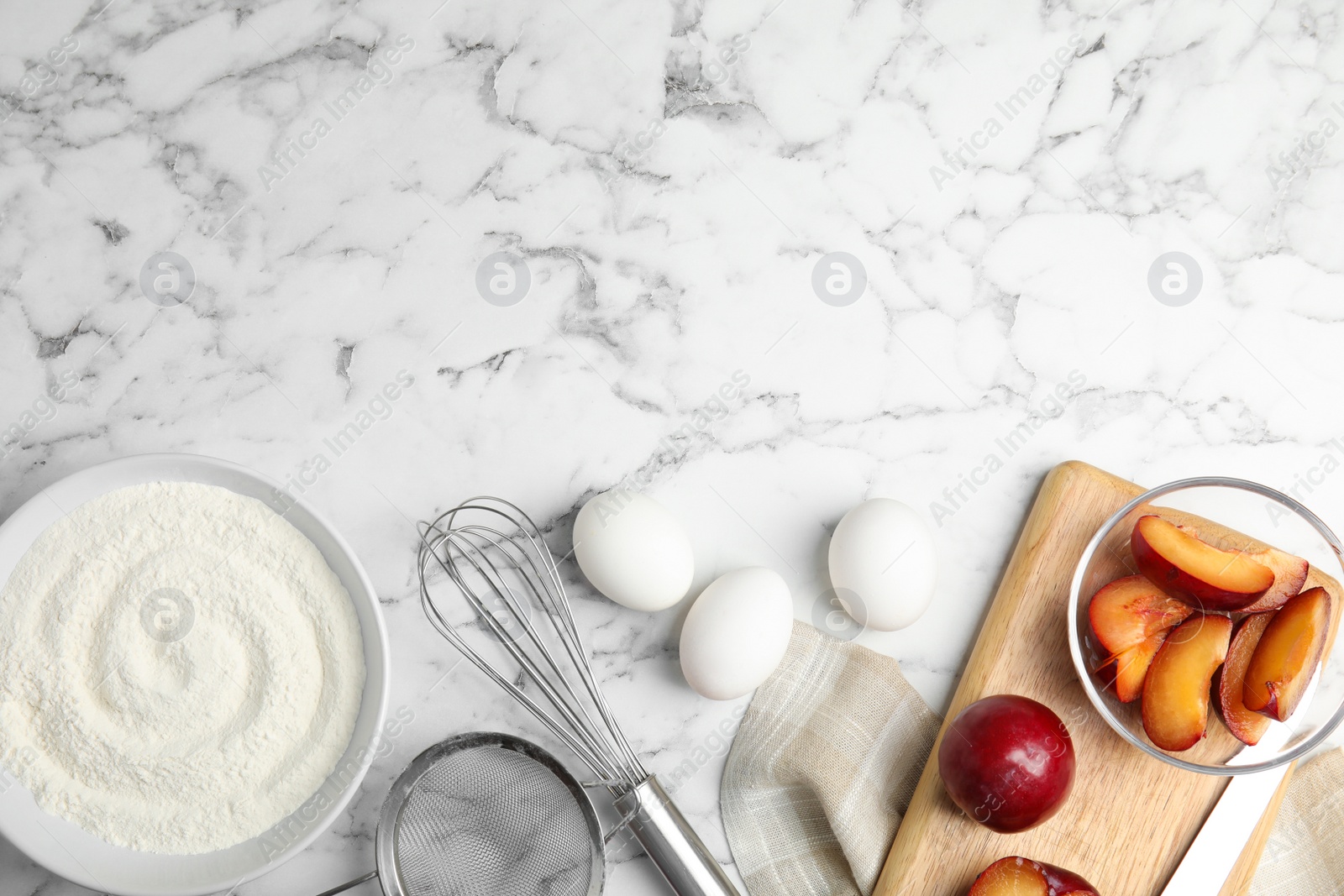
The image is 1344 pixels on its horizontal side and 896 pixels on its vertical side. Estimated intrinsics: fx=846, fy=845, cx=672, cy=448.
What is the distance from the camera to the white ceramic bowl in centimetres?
60

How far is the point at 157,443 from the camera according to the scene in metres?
0.70

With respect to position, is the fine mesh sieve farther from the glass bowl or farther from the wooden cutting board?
the glass bowl

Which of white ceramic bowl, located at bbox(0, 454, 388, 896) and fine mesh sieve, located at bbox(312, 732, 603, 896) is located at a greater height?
white ceramic bowl, located at bbox(0, 454, 388, 896)

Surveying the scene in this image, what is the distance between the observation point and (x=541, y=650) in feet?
2.32

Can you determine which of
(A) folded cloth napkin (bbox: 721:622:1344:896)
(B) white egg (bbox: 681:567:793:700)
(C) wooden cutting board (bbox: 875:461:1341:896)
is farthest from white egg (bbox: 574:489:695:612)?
(C) wooden cutting board (bbox: 875:461:1341:896)

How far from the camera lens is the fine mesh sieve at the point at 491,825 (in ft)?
2.19

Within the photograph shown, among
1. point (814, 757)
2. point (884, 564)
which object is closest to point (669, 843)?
point (814, 757)

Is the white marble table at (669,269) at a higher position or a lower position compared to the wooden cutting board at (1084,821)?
higher

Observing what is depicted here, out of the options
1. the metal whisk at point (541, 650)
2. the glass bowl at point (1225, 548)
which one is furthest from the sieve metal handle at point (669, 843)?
the glass bowl at point (1225, 548)

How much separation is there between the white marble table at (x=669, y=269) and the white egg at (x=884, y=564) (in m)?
0.06

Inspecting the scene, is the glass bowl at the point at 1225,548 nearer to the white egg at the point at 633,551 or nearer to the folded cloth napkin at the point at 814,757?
the folded cloth napkin at the point at 814,757

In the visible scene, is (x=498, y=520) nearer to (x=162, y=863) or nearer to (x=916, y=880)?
(x=162, y=863)

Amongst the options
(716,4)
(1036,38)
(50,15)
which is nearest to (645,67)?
(716,4)

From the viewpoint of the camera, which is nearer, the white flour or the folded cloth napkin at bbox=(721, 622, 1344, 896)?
the white flour
